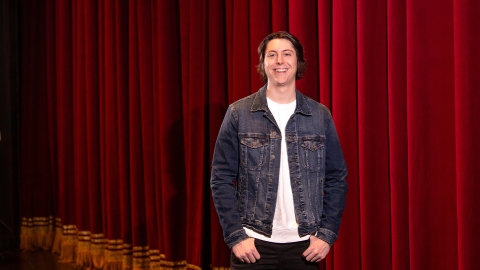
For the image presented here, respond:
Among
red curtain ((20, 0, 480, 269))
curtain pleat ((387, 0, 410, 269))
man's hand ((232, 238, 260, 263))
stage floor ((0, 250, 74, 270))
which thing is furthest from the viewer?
stage floor ((0, 250, 74, 270))

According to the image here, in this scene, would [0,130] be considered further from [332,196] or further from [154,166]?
[332,196]

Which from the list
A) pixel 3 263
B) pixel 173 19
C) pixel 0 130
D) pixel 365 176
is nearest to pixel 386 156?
pixel 365 176

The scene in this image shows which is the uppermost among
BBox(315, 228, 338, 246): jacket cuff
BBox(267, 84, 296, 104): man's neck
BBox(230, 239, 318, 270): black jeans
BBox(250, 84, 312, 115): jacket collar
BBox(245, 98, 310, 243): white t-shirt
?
BBox(267, 84, 296, 104): man's neck

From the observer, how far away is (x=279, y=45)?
6.42 feet

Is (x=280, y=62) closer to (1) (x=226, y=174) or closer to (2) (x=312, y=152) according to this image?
(2) (x=312, y=152)

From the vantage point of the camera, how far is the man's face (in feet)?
6.31

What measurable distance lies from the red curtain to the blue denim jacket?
357 mm

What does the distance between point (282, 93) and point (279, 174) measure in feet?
0.94

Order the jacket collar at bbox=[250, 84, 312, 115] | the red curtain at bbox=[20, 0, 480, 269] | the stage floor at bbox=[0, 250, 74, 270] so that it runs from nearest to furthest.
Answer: the jacket collar at bbox=[250, 84, 312, 115]
the red curtain at bbox=[20, 0, 480, 269]
the stage floor at bbox=[0, 250, 74, 270]

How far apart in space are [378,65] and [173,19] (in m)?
1.59

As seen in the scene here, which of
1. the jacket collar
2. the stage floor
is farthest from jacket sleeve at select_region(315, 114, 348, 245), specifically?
the stage floor

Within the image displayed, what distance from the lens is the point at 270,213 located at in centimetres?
187

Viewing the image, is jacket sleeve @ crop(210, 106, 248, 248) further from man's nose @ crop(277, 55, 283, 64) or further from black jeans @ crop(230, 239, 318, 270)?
man's nose @ crop(277, 55, 283, 64)

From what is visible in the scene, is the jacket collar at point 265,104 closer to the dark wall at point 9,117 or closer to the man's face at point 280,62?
the man's face at point 280,62
